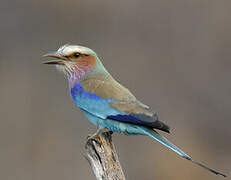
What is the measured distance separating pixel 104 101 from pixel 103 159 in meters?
0.60

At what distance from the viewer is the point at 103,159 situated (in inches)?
210

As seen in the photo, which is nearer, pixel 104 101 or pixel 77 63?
pixel 104 101

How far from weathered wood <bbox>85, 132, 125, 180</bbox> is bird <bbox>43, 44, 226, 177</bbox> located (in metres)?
0.16

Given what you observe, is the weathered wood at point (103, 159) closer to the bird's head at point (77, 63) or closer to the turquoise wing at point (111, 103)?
the turquoise wing at point (111, 103)

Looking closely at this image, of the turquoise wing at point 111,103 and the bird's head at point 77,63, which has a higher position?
the bird's head at point 77,63

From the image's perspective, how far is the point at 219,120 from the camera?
9578mm

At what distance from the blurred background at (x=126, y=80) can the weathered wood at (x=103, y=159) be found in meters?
3.50

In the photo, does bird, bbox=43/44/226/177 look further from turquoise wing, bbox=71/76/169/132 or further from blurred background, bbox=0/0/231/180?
blurred background, bbox=0/0/231/180

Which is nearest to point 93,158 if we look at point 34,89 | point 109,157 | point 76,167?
point 109,157

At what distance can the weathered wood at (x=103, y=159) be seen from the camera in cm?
523

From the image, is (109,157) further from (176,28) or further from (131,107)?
(176,28)

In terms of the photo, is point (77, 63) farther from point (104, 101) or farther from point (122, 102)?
point (122, 102)

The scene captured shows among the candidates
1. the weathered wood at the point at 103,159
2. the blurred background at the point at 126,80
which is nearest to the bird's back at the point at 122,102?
the weathered wood at the point at 103,159

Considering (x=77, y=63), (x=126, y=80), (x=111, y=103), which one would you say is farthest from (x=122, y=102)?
(x=126, y=80)
